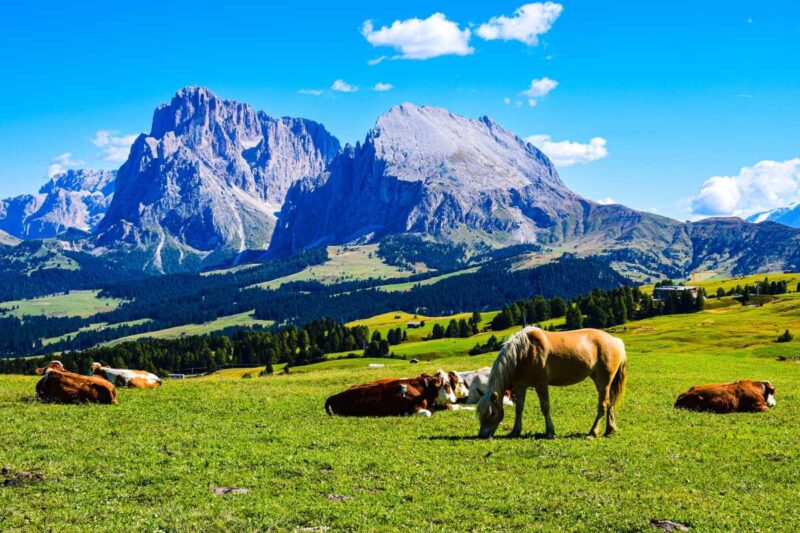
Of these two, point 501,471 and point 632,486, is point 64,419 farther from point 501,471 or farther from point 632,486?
point 632,486

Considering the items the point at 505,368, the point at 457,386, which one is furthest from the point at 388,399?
the point at 505,368

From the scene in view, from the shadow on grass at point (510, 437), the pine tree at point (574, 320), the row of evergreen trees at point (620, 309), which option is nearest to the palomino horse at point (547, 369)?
the shadow on grass at point (510, 437)

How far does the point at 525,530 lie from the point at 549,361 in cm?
1079

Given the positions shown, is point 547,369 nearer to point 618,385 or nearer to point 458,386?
point 618,385

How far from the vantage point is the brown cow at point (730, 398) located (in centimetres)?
3033

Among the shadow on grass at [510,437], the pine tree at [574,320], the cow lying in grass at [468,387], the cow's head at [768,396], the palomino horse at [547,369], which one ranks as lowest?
the pine tree at [574,320]

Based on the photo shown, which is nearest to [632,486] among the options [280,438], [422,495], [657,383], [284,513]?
[422,495]

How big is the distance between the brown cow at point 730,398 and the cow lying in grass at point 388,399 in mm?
12224

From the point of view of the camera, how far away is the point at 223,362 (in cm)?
16838

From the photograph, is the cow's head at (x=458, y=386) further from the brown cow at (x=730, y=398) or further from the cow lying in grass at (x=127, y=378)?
the cow lying in grass at (x=127, y=378)

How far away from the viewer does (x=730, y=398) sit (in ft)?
100

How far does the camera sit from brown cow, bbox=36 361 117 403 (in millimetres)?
31703

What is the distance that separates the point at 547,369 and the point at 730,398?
38.4 feet

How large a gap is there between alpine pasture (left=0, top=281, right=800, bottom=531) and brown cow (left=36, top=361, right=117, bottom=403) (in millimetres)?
1057
